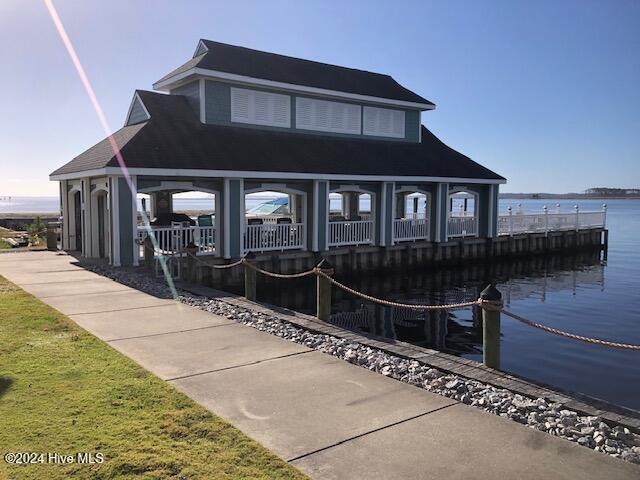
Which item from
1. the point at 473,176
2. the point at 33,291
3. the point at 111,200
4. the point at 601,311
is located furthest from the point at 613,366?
the point at 473,176

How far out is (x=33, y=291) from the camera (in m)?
12.3

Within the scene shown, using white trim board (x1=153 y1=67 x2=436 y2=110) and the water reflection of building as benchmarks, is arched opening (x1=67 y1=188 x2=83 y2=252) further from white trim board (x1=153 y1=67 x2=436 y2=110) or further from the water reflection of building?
the water reflection of building

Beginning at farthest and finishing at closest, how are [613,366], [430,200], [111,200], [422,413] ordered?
[430,200]
[111,200]
[613,366]
[422,413]

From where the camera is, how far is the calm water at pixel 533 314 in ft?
35.1

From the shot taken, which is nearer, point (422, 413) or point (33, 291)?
point (422, 413)

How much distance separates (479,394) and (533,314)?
1147 cm

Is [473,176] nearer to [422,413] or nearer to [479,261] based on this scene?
[479,261]

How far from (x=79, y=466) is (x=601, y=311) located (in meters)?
16.4

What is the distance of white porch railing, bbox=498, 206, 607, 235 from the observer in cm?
2899

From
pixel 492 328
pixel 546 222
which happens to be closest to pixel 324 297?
pixel 492 328

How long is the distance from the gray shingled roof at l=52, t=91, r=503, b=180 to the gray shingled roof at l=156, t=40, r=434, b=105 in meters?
1.94

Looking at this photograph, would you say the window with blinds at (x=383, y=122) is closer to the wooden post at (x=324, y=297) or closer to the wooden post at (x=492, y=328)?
the wooden post at (x=324, y=297)

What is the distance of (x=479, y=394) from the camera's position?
247 inches

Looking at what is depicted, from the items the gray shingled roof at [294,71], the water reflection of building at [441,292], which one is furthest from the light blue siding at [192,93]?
the water reflection of building at [441,292]
